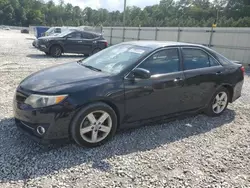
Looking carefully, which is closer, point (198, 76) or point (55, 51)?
point (198, 76)

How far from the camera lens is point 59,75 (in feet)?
11.9

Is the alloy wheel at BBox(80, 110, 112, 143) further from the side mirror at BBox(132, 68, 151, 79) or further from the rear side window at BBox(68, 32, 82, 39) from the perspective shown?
the rear side window at BBox(68, 32, 82, 39)

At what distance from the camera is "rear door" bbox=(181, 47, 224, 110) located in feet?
14.0

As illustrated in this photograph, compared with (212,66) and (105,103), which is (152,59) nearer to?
(105,103)

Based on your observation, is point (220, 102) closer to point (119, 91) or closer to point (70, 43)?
point (119, 91)

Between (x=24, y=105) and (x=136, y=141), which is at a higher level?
(x=24, y=105)

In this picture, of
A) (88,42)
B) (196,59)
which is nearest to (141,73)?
(196,59)

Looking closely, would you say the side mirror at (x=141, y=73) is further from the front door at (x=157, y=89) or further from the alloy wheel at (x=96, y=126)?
the alloy wheel at (x=96, y=126)

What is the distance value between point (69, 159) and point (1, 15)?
394ft

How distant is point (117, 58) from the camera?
4102 mm

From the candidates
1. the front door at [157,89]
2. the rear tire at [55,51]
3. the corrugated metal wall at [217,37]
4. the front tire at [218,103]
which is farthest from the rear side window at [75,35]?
the front tire at [218,103]

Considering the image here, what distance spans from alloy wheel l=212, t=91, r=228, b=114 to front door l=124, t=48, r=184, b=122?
3.43 feet

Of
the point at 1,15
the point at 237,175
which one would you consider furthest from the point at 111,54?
the point at 1,15

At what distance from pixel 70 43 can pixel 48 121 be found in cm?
1110
